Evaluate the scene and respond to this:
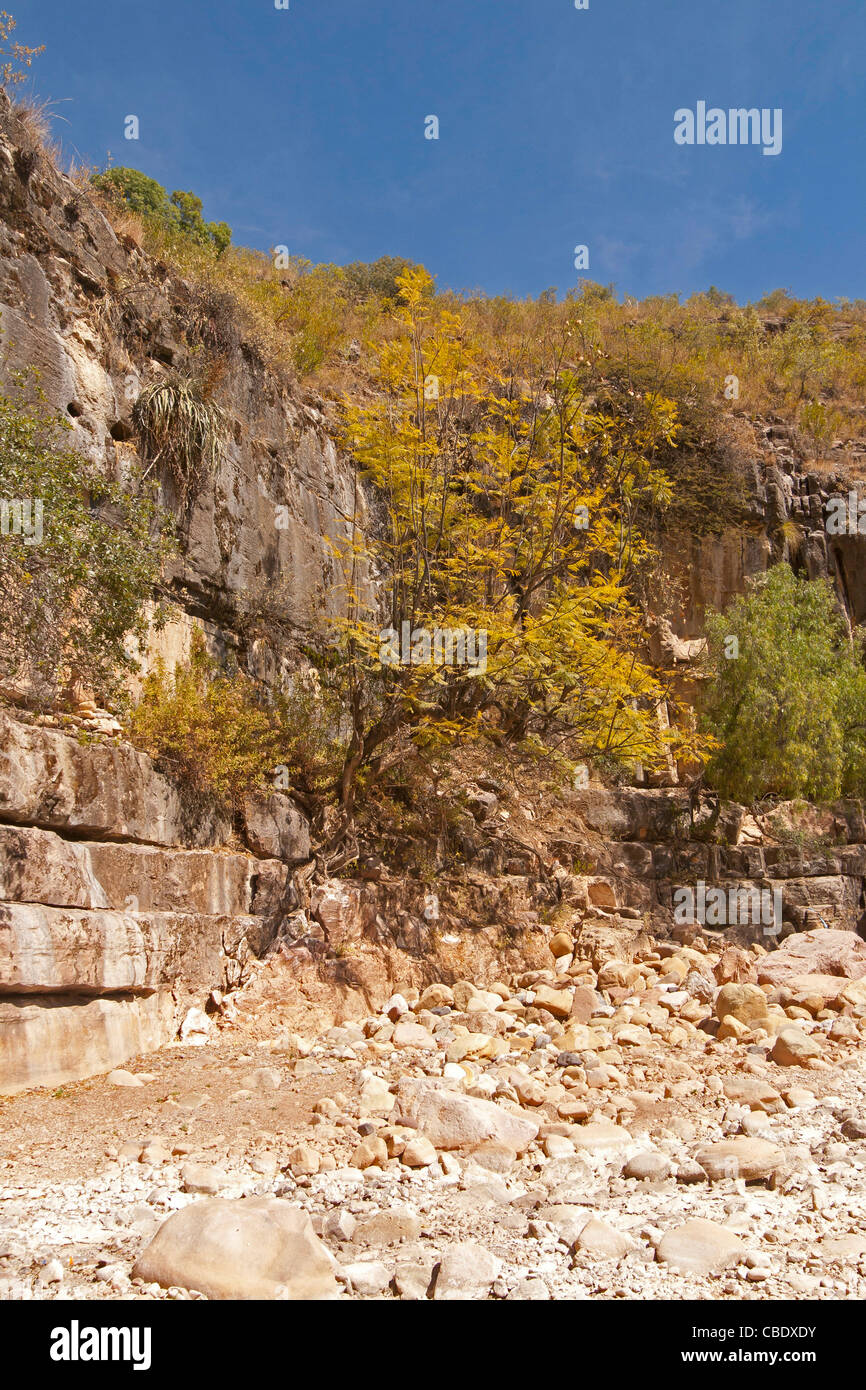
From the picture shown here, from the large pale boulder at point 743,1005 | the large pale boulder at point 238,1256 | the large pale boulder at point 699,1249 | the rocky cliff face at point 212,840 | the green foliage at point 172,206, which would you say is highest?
the green foliage at point 172,206

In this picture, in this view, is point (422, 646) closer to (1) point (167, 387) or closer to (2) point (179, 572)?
(2) point (179, 572)

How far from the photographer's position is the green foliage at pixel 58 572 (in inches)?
265

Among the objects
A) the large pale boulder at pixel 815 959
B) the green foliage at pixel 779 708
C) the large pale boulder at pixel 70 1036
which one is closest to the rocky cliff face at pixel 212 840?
the large pale boulder at pixel 70 1036

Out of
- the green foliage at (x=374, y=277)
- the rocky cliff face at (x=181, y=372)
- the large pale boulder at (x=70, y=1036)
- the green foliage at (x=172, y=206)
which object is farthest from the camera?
the green foliage at (x=374, y=277)

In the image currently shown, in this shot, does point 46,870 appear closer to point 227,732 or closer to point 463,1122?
point 227,732

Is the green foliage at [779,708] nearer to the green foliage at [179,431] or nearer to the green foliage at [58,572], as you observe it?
the green foliage at [179,431]

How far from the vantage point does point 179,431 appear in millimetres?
9859

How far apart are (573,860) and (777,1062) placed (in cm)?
541

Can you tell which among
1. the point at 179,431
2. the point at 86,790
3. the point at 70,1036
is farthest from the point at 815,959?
the point at 179,431

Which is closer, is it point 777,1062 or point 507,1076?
point 507,1076

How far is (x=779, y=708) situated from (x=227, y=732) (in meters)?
9.25

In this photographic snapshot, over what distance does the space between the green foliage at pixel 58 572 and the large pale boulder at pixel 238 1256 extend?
4577 millimetres
